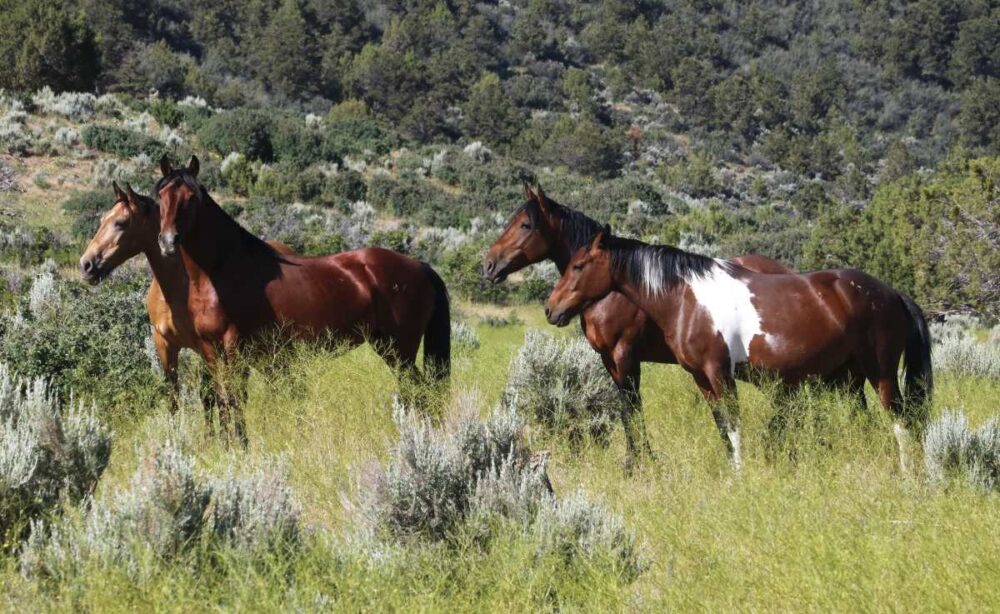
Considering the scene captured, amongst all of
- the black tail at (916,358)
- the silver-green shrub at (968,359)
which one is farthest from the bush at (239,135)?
the black tail at (916,358)

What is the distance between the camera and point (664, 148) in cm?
6406

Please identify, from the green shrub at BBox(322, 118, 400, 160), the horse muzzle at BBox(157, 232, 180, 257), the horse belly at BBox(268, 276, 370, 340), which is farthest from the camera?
the green shrub at BBox(322, 118, 400, 160)

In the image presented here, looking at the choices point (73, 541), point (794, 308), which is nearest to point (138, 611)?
point (73, 541)

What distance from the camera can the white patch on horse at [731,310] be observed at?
6512 millimetres

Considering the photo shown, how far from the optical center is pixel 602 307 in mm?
7266

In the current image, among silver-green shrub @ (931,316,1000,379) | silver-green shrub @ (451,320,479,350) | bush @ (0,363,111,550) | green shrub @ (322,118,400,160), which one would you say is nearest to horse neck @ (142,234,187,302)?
bush @ (0,363,111,550)

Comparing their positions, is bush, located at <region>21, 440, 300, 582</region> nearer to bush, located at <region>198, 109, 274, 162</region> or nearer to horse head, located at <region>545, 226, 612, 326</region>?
horse head, located at <region>545, 226, 612, 326</region>

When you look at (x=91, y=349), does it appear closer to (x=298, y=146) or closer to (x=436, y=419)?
(x=436, y=419)

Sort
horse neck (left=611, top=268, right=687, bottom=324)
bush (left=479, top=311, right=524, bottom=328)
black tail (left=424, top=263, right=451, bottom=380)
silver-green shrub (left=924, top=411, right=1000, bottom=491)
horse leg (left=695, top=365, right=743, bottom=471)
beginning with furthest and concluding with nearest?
bush (left=479, top=311, right=524, bottom=328) → black tail (left=424, top=263, right=451, bottom=380) → horse neck (left=611, top=268, right=687, bottom=324) → horse leg (left=695, top=365, right=743, bottom=471) → silver-green shrub (left=924, top=411, right=1000, bottom=491)

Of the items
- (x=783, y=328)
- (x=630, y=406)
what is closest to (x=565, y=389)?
(x=630, y=406)

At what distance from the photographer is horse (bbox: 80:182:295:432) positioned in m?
6.84

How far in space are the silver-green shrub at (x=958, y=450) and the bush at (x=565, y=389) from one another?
7.90 feet

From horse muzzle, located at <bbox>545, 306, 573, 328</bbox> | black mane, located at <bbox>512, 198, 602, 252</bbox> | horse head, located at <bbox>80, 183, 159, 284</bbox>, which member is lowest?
horse muzzle, located at <bbox>545, 306, 573, 328</bbox>

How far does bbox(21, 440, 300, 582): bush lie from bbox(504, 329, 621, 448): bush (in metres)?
3.35
